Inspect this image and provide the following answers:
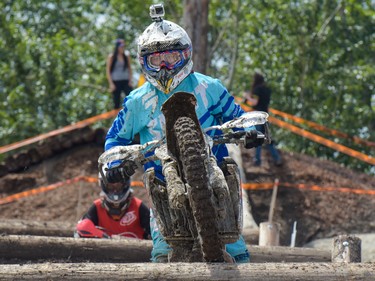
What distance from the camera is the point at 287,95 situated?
22359mm

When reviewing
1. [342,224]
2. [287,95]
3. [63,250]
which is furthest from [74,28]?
[63,250]

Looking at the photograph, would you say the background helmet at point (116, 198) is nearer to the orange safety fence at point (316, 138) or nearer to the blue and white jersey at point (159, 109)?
the blue and white jersey at point (159, 109)

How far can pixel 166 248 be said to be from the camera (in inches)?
280

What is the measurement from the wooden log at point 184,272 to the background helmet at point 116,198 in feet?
14.3

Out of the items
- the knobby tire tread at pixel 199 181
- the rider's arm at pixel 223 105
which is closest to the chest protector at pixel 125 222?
the rider's arm at pixel 223 105

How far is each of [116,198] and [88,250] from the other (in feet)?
5.25

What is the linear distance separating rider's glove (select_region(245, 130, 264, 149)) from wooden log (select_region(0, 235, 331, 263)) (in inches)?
93.4

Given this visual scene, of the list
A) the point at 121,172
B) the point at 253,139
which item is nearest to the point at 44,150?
the point at 121,172

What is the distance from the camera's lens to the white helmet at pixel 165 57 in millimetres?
6930

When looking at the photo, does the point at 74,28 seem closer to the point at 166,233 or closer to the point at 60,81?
the point at 60,81

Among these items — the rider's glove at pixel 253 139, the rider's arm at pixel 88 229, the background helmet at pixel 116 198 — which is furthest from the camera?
the background helmet at pixel 116 198

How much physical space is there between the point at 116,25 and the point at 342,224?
1297cm

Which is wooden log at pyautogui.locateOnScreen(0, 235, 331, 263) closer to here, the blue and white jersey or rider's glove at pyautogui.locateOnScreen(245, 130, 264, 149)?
the blue and white jersey

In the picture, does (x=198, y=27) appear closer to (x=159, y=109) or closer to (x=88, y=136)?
(x=88, y=136)
